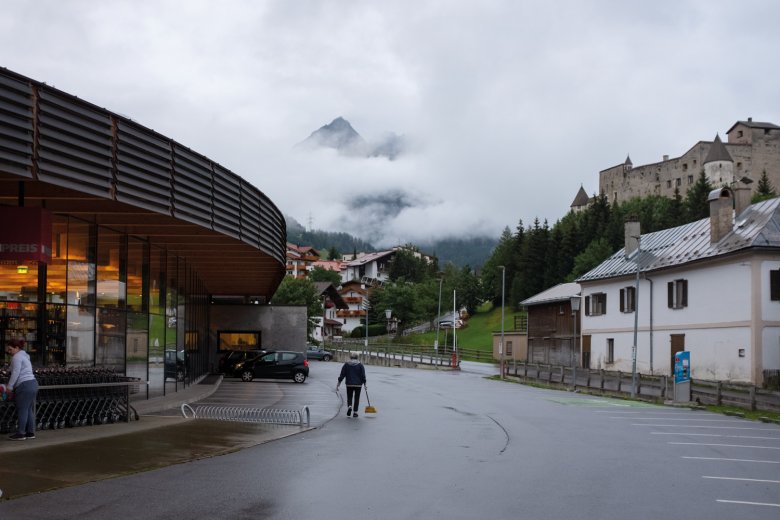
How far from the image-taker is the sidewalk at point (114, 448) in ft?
32.7

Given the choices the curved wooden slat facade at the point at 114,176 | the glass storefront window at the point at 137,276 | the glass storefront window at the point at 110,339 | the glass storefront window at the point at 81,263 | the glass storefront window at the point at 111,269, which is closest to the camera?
the curved wooden slat facade at the point at 114,176

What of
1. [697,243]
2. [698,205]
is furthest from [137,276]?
[698,205]

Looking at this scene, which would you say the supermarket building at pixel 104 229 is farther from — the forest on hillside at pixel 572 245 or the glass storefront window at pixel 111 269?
the forest on hillside at pixel 572 245

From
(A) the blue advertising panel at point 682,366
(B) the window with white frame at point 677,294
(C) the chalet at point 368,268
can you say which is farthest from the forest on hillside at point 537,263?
(A) the blue advertising panel at point 682,366

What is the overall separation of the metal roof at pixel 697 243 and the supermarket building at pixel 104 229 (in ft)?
70.4

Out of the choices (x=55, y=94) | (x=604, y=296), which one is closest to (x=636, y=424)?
(x=55, y=94)

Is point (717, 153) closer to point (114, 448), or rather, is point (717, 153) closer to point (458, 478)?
point (458, 478)

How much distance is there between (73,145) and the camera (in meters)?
14.9

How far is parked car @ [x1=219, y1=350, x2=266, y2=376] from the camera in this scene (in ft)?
138

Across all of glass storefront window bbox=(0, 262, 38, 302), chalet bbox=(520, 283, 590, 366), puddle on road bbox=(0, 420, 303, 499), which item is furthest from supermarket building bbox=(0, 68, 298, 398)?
chalet bbox=(520, 283, 590, 366)

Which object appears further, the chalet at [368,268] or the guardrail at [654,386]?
the chalet at [368,268]

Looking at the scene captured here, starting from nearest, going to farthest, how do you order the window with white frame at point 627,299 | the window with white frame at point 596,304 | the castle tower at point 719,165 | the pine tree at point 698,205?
the window with white frame at point 627,299, the window with white frame at point 596,304, the pine tree at point 698,205, the castle tower at point 719,165

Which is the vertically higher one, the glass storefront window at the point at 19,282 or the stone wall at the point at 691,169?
the stone wall at the point at 691,169

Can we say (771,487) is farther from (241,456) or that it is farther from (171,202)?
(171,202)
